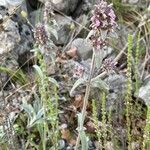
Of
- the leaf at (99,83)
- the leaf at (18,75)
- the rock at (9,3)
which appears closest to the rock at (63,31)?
the rock at (9,3)

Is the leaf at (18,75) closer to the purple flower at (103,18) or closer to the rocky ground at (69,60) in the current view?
the rocky ground at (69,60)

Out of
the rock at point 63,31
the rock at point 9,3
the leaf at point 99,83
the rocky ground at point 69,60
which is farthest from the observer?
the rock at point 63,31

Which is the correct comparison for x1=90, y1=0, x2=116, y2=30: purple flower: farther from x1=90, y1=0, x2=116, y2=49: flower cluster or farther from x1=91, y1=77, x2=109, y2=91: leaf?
x1=91, y1=77, x2=109, y2=91: leaf

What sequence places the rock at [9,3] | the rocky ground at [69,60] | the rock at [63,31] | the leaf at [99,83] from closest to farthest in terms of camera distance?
the leaf at [99,83] → the rocky ground at [69,60] → the rock at [9,3] → the rock at [63,31]

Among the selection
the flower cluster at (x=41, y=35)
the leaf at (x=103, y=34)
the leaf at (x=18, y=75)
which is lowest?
the leaf at (x=18, y=75)

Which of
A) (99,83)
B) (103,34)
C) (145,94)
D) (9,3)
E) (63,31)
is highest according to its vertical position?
(103,34)

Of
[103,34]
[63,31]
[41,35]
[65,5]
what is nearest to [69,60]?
[63,31]

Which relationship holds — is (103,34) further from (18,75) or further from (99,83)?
(18,75)

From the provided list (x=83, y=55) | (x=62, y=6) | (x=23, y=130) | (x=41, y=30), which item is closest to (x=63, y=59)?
(x=83, y=55)

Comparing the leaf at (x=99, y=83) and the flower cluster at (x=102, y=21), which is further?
the leaf at (x=99, y=83)
